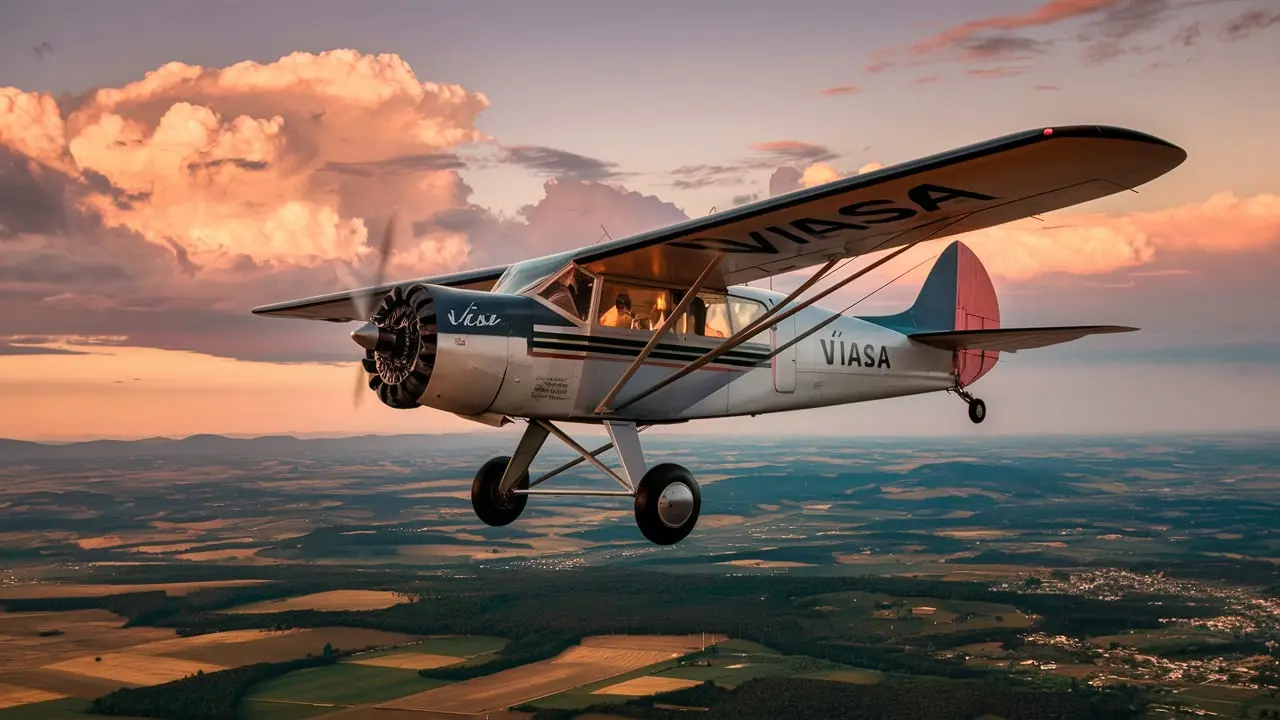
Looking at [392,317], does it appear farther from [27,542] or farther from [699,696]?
[27,542]

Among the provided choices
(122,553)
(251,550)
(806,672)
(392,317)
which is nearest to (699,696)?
(806,672)

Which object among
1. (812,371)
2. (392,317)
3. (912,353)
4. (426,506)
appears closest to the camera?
(392,317)

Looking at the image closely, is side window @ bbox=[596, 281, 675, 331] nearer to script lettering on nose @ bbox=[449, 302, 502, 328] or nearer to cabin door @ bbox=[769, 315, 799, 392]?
script lettering on nose @ bbox=[449, 302, 502, 328]

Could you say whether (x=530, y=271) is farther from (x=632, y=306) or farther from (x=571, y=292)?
(x=632, y=306)

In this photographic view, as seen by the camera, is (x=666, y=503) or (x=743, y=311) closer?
(x=666, y=503)

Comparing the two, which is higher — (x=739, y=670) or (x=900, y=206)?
(x=900, y=206)

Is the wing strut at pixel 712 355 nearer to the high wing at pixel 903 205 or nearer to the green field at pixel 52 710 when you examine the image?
the high wing at pixel 903 205

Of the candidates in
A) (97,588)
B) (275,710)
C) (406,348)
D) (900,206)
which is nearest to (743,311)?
(900,206)
